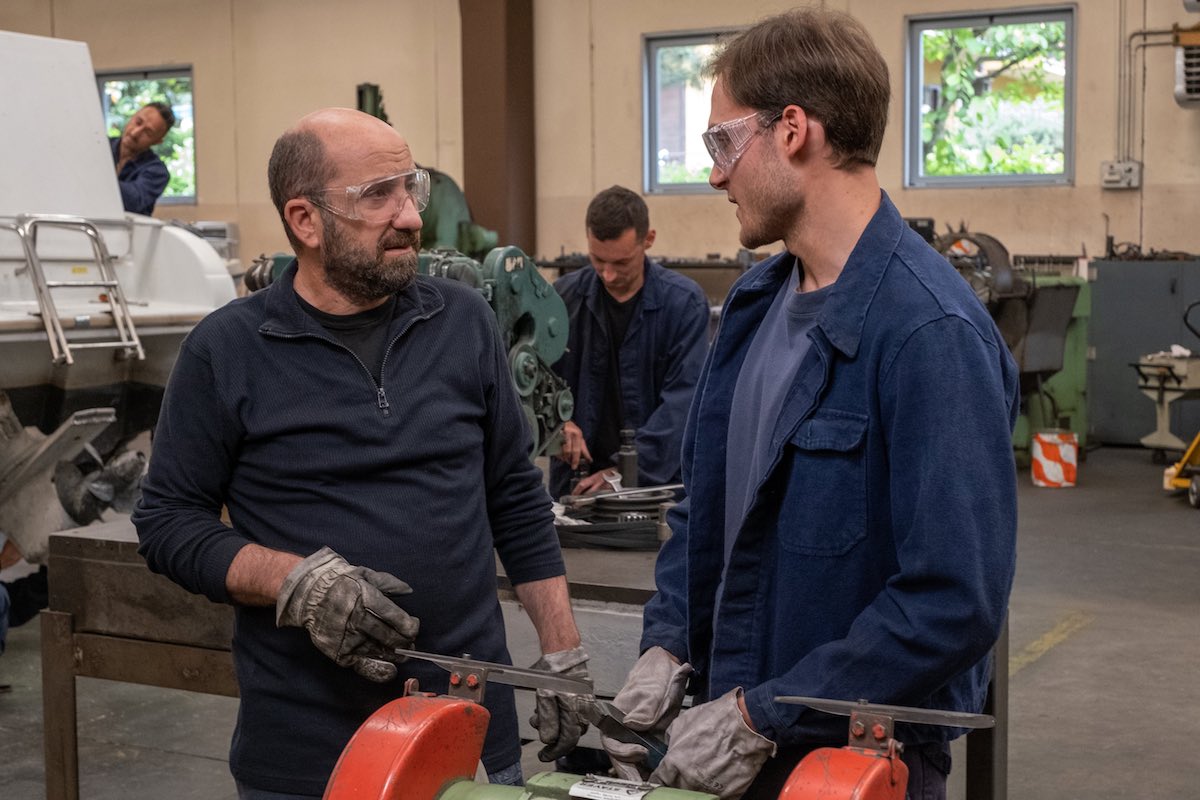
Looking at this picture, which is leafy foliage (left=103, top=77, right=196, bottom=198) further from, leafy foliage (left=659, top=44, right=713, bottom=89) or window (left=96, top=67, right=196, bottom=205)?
Result: leafy foliage (left=659, top=44, right=713, bottom=89)

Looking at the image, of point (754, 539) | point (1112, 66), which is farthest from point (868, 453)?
point (1112, 66)

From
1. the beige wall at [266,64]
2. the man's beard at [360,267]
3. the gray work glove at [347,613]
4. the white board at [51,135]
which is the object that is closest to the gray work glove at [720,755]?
the gray work glove at [347,613]

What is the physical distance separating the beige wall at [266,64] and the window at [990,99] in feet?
11.5

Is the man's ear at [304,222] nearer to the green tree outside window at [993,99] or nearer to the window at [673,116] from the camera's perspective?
the green tree outside window at [993,99]

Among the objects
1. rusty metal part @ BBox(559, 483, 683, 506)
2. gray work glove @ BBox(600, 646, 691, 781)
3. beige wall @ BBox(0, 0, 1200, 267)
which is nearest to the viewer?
gray work glove @ BBox(600, 646, 691, 781)

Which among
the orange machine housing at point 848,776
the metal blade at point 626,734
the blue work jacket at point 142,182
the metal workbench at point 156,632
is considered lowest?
the metal workbench at point 156,632

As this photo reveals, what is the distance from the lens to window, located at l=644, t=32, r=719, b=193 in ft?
32.1

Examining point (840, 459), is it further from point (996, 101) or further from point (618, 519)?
point (996, 101)

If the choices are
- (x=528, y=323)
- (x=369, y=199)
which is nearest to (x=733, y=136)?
(x=369, y=199)

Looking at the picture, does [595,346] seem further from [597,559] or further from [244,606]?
[244,606]

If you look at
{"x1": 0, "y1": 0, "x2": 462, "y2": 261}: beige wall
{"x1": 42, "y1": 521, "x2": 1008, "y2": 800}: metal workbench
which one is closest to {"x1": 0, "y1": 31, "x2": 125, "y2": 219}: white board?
{"x1": 42, "y1": 521, "x2": 1008, "y2": 800}: metal workbench

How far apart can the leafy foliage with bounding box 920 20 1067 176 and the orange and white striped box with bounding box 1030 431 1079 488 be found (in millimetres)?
2355

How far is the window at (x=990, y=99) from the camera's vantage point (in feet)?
28.1

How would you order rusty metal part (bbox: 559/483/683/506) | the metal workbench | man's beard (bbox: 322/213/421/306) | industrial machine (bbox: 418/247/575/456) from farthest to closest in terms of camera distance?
industrial machine (bbox: 418/247/575/456) < rusty metal part (bbox: 559/483/683/506) < the metal workbench < man's beard (bbox: 322/213/421/306)
